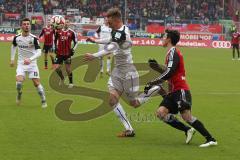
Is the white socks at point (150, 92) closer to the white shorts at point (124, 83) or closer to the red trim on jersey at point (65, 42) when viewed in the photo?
the white shorts at point (124, 83)

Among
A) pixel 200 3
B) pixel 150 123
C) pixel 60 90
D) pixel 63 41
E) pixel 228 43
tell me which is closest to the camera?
pixel 150 123

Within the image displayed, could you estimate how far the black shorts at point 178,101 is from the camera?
10484 mm

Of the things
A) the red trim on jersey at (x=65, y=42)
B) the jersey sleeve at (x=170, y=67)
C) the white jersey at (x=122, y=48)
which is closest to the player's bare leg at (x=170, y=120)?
the jersey sleeve at (x=170, y=67)

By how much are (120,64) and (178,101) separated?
1671 millimetres

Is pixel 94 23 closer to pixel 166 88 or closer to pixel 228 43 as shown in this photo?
pixel 228 43

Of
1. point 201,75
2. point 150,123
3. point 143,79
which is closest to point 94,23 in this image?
point 201,75

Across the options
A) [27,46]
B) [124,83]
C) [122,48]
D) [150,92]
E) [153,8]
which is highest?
[122,48]

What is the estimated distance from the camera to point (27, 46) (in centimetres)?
1569

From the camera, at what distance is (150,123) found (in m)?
13.5

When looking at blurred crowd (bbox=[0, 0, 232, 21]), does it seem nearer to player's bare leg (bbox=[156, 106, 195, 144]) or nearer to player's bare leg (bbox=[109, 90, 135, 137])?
player's bare leg (bbox=[109, 90, 135, 137])

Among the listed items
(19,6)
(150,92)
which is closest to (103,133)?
(150,92)

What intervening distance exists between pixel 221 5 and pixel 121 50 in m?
54.5

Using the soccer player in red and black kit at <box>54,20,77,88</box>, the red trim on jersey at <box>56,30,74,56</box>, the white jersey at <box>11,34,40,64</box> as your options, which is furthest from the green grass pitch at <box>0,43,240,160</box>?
the red trim on jersey at <box>56,30,74,56</box>

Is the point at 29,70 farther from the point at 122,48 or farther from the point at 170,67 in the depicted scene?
the point at 170,67
